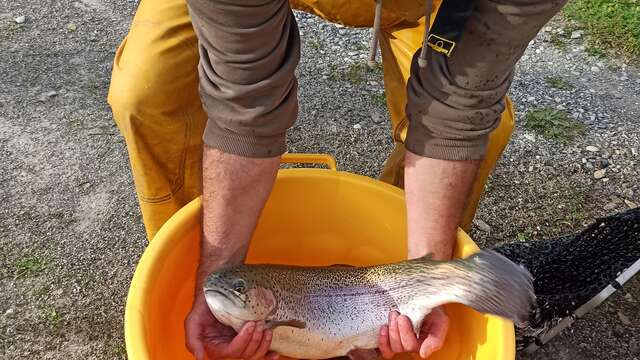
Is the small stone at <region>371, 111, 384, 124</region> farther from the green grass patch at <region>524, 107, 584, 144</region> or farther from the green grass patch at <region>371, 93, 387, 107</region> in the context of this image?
the green grass patch at <region>524, 107, 584, 144</region>

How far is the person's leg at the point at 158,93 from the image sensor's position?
150 cm

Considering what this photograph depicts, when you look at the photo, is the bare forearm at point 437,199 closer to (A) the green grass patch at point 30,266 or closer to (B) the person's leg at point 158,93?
(B) the person's leg at point 158,93

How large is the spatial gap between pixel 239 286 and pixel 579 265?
3.00 feet

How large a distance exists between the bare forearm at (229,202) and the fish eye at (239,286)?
87mm

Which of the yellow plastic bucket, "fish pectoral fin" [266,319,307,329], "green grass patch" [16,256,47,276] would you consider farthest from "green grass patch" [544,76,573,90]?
"green grass patch" [16,256,47,276]

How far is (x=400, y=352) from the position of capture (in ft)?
4.97

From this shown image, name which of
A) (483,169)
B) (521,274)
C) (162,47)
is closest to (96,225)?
(162,47)

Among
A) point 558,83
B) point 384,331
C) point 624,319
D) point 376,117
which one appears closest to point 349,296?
point 384,331

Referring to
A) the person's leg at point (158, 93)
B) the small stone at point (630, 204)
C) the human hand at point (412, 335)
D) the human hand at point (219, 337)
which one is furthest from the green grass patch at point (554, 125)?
the human hand at point (219, 337)

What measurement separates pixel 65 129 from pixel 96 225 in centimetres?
49

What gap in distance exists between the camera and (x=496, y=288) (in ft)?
4.14

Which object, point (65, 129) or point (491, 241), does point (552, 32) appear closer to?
point (491, 241)

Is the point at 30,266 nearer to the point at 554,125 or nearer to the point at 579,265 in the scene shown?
the point at 579,265

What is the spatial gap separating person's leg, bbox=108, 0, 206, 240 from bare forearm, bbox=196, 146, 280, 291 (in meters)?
0.27
